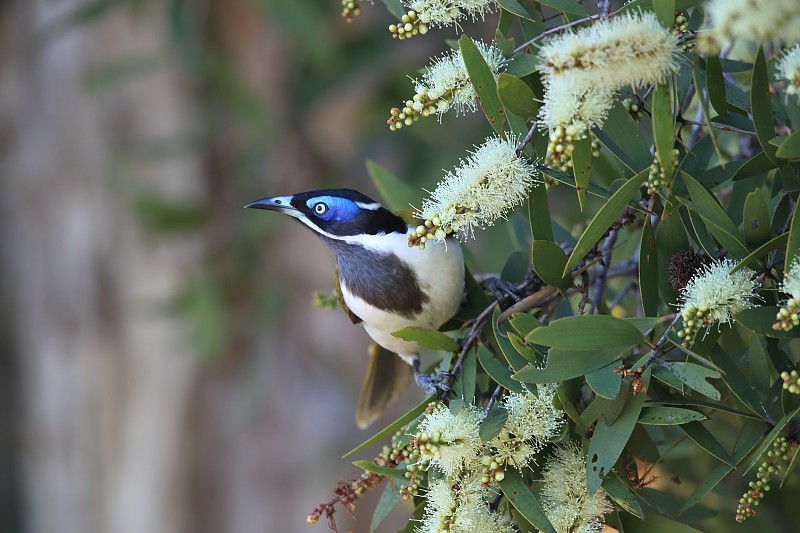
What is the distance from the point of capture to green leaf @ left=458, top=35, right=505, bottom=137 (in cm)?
94

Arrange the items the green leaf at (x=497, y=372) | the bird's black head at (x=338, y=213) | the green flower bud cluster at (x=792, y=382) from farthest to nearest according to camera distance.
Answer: the bird's black head at (x=338, y=213), the green leaf at (x=497, y=372), the green flower bud cluster at (x=792, y=382)

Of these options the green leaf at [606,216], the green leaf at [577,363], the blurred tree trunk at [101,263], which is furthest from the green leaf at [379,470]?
the blurred tree trunk at [101,263]

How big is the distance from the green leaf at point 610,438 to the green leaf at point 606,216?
5.6 inches

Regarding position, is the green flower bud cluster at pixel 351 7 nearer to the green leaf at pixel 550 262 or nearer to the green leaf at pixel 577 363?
the green leaf at pixel 550 262

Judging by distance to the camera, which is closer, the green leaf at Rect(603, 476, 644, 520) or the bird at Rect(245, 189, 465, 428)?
the green leaf at Rect(603, 476, 644, 520)

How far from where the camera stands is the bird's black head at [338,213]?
1.47 metres

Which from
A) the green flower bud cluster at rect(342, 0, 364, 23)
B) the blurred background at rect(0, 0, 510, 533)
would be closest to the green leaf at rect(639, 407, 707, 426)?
the green flower bud cluster at rect(342, 0, 364, 23)

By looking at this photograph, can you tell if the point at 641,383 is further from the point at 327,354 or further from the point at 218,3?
the point at 218,3

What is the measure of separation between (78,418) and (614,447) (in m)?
3.83

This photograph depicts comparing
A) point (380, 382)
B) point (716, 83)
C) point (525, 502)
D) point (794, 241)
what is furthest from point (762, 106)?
point (380, 382)

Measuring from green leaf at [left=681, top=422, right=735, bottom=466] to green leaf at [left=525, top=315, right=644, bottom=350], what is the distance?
12 centimetres

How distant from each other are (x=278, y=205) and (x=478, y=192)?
59cm

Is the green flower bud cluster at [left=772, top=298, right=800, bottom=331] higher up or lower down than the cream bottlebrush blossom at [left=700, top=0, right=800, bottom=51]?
lower down

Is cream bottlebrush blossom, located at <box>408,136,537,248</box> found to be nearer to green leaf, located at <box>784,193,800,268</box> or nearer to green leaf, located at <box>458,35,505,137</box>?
green leaf, located at <box>458,35,505,137</box>
